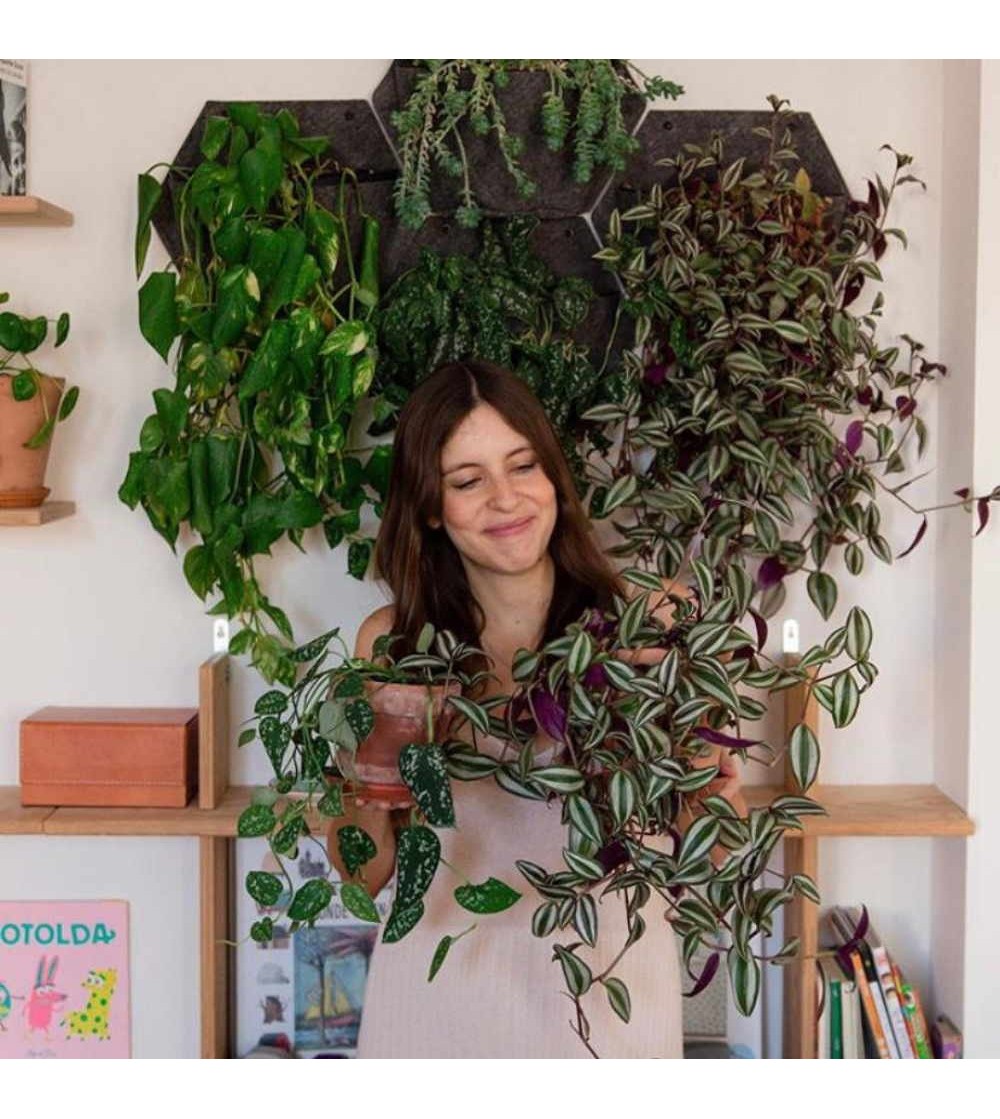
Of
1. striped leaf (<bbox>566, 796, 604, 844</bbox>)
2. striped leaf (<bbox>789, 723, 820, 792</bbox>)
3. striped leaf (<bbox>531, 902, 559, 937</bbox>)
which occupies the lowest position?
striped leaf (<bbox>531, 902, 559, 937</bbox>)

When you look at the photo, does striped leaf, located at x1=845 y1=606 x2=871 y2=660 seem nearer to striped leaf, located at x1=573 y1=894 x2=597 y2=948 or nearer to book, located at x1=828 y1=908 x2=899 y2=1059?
striped leaf, located at x1=573 y1=894 x2=597 y2=948

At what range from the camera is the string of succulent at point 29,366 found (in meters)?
1.99

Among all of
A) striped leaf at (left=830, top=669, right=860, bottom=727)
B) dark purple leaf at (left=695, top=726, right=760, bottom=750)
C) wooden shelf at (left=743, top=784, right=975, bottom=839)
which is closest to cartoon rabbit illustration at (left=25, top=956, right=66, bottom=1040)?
wooden shelf at (left=743, top=784, right=975, bottom=839)

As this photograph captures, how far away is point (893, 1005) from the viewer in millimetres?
2131

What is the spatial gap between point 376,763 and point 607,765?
Answer: 0.90 ft

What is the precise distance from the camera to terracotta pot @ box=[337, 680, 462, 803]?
150cm

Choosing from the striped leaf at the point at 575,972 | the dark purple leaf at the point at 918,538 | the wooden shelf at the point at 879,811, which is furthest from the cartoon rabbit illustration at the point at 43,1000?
the dark purple leaf at the point at 918,538

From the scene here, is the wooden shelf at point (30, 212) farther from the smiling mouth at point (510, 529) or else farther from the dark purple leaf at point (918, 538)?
the dark purple leaf at point (918, 538)

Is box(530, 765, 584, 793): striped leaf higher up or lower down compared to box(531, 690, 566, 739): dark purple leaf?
lower down

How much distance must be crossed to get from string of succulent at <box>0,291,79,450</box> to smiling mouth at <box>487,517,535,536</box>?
2.50ft

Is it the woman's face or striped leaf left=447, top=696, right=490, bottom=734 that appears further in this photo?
the woman's face

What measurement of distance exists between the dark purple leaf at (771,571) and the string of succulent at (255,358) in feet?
2.09

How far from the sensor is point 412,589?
71.1 inches
